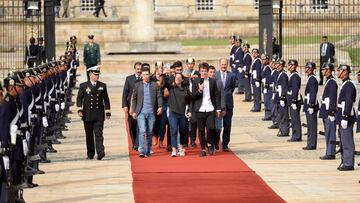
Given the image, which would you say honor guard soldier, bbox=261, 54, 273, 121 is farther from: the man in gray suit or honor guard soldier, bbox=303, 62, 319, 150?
the man in gray suit

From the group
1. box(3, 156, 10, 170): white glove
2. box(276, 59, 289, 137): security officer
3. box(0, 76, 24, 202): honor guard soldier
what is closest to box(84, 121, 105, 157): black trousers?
box(0, 76, 24, 202): honor guard soldier

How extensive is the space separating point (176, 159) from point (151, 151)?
1158 mm

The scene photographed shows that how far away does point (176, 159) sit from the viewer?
24.3m

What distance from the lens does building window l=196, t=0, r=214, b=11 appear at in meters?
77.7

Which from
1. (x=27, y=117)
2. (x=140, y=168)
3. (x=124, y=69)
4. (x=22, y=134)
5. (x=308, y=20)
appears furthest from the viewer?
(x=308, y=20)

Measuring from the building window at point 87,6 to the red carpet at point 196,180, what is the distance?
173 ft

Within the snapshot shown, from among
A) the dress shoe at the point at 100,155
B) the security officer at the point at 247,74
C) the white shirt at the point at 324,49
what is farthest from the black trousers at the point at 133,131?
the white shirt at the point at 324,49

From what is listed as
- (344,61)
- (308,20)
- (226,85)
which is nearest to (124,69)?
(344,61)

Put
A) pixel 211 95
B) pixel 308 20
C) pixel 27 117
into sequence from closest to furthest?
pixel 27 117 → pixel 211 95 → pixel 308 20

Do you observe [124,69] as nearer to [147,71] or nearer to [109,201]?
[147,71]

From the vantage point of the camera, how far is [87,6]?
77938 mm

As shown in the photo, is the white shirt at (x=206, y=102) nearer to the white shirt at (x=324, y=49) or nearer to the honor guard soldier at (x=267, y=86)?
the honor guard soldier at (x=267, y=86)

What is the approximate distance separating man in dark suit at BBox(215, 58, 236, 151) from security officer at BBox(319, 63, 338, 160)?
2.01 meters

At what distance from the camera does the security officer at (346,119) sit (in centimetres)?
2228
